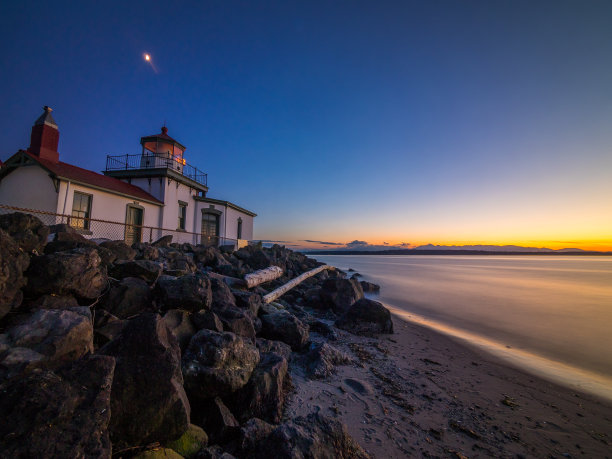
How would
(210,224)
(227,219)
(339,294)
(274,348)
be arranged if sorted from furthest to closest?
1. (227,219)
2. (210,224)
3. (339,294)
4. (274,348)

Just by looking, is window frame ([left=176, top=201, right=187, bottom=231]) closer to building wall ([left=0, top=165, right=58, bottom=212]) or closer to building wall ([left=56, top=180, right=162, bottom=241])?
building wall ([left=56, top=180, right=162, bottom=241])

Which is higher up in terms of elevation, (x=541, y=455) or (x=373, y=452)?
(x=373, y=452)

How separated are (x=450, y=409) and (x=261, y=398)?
2.66 m

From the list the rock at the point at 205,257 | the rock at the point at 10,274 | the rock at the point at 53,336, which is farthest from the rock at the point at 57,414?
→ the rock at the point at 205,257

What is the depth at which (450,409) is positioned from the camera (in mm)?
3607

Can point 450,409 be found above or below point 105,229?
below

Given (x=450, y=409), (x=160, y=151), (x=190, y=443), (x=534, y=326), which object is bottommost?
(x=534, y=326)

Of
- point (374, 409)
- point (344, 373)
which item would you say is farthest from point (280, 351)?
point (374, 409)

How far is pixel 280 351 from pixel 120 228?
48.8ft

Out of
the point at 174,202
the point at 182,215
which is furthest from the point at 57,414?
the point at 182,215

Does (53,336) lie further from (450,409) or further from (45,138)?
(45,138)

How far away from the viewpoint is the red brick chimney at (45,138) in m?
14.3

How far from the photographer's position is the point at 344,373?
4207 millimetres

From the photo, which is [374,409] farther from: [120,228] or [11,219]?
[120,228]
